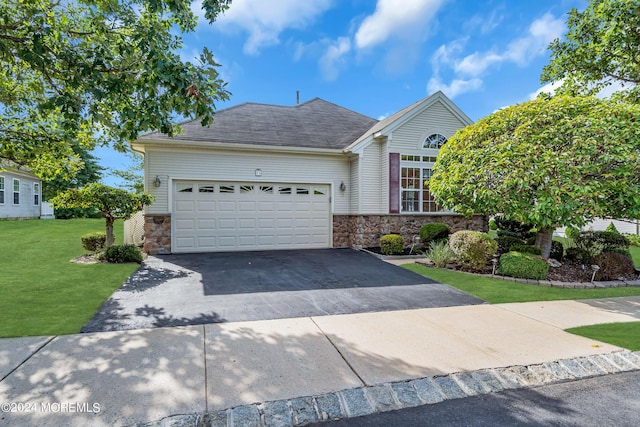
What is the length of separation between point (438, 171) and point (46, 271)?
970 cm

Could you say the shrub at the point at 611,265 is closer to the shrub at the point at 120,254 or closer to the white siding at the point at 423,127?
the white siding at the point at 423,127

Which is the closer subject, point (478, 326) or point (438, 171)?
point (478, 326)

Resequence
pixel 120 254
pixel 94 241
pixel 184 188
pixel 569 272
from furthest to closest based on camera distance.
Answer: pixel 184 188 → pixel 94 241 → pixel 120 254 → pixel 569 272

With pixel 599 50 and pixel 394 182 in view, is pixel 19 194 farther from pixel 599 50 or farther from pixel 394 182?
pixel 599 50

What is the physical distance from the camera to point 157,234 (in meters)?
9.76

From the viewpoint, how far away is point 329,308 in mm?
4910

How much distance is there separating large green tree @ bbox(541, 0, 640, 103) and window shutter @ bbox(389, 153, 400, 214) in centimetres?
513

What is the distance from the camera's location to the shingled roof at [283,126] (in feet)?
34.7

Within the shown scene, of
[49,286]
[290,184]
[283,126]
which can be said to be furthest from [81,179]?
[49,286]

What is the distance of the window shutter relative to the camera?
1075cm

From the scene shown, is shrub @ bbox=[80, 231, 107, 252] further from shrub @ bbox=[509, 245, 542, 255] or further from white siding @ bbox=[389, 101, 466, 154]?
shrub @ bbox=[509, 245, 542, 255]

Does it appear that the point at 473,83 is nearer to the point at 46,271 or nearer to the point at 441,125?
the point at 441,125

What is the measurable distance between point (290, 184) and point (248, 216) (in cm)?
181

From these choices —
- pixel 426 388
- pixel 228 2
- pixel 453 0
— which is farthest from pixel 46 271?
pixel 453 0
